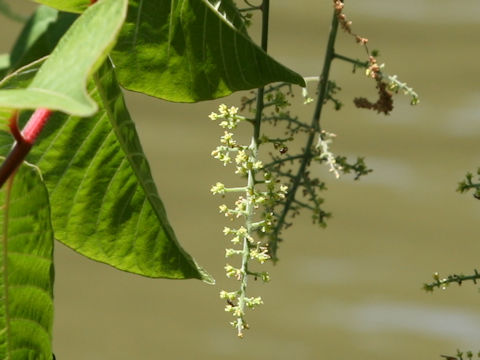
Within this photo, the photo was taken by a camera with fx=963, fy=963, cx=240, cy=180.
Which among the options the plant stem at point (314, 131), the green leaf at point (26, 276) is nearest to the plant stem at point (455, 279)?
the plant stem at point (314, 131)

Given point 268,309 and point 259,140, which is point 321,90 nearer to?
point 259,140

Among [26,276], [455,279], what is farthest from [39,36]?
[455,279]

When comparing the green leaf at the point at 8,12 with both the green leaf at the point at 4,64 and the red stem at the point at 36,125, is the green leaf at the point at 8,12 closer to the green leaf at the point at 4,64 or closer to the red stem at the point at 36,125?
the green leaf at the point at 4,64

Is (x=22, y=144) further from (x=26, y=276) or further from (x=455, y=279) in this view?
(x=455, y=279)

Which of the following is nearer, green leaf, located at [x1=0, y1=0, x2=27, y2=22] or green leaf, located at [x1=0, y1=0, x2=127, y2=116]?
green leaf, located at [x1=0, y1=0, x2=127, y2=116]

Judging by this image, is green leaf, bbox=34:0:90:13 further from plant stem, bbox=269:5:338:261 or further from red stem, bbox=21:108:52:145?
plant stem, bbox=269:5:338:261

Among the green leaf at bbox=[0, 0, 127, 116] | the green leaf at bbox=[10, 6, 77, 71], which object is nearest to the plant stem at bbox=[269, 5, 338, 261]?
the green leaf at bbox=[10, 6, 77, 71]
